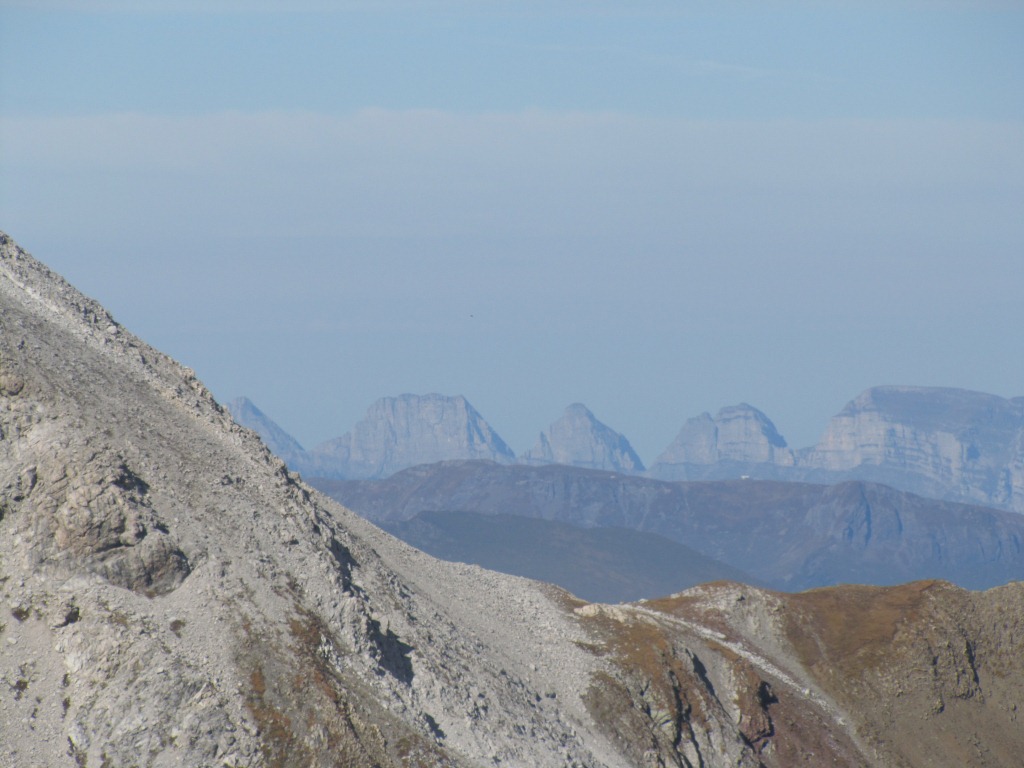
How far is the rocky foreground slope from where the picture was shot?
8488 centimetres

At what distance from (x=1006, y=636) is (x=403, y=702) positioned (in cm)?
10044

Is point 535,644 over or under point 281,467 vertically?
under

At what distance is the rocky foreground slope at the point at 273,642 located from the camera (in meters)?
84.9

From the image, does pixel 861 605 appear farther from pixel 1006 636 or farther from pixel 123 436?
pixel 123 436

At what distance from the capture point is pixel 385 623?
104250mm

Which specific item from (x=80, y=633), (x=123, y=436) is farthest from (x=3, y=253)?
(x=80, y=633)

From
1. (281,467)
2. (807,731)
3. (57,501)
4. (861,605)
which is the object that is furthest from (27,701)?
(861,605)

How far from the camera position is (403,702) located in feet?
319

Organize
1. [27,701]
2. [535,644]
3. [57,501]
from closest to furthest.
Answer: [27,701] < [57,501] < [535,644]

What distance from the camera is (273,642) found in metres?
91.8

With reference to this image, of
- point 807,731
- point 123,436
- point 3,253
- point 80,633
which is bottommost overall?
point 807,731

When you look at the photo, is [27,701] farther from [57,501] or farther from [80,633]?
[57,501]

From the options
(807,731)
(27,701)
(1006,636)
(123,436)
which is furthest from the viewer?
(1006,636)

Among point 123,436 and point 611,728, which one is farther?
point 611,728
